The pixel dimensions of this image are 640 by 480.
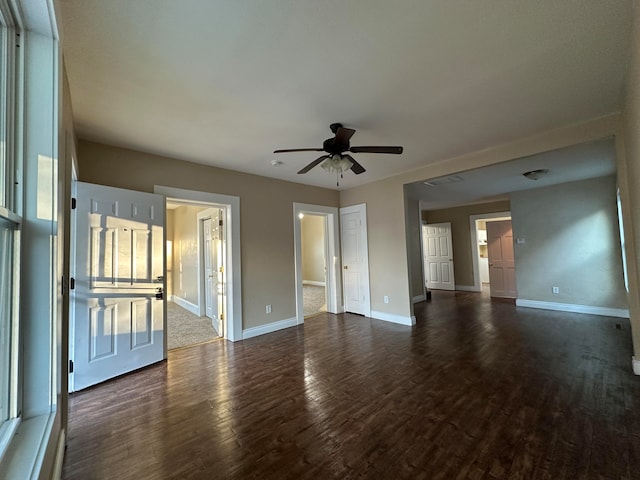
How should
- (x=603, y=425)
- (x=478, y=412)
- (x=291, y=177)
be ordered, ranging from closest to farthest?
(x=603, y=425)
(x=478, y=412)
(x=291, y=177)

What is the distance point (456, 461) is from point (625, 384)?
2.10 meters

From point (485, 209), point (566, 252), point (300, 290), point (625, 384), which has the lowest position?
point (625, 384)

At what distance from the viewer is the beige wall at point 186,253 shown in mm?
5816

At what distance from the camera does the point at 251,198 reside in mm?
4246

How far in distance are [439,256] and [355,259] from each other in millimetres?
4055

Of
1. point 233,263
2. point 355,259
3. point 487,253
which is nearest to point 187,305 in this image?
point 233,263

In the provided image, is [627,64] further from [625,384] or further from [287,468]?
[287,468]

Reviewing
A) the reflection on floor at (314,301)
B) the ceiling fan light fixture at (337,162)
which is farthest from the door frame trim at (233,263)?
the ceiling fan light fixture at (337,162)

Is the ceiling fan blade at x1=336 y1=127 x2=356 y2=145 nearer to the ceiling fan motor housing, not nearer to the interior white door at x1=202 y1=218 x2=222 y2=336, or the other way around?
the ceiling fan motor housing

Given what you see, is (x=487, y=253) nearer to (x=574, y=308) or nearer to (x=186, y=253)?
(x=574, y=308)

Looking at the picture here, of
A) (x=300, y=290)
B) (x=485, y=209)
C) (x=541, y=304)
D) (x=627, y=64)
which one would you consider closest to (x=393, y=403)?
(x=300, y=290)

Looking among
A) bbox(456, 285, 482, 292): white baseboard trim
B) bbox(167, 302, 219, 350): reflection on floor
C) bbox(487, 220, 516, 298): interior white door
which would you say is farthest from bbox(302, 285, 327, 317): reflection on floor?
bbox(487, 220, 516, 298): interior white door

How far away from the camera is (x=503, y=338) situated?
12.2 ft

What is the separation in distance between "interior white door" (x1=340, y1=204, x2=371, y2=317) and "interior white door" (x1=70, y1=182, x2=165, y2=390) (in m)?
3.32
